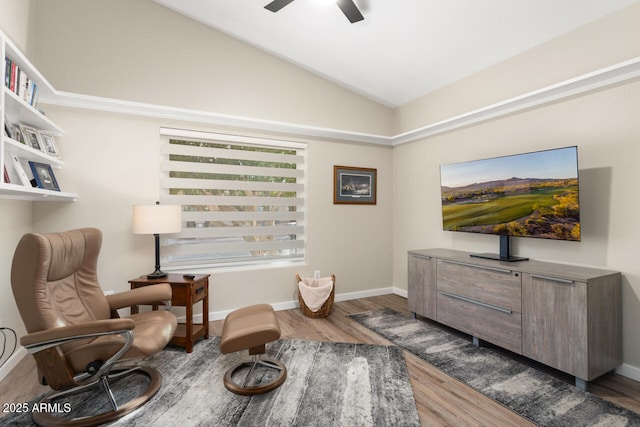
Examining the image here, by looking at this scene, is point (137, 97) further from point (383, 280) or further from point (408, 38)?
point (383, 280)

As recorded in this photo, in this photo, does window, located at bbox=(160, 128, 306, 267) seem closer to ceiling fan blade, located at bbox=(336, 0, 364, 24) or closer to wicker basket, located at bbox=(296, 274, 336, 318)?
wicker basket, located at bbox=(296, 274, 336, 318)

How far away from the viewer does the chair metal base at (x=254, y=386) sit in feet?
6.94

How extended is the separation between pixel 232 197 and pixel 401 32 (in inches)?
94.4

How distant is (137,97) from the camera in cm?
314

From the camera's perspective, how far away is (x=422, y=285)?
340 cm

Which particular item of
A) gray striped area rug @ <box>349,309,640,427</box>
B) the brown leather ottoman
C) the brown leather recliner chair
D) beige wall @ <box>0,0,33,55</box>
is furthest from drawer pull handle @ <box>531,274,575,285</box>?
beige wall @ <box>0,0,33,55</box>

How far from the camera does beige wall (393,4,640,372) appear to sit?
2.33 metres

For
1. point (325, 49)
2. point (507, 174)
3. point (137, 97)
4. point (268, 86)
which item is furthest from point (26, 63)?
point (507, 174)

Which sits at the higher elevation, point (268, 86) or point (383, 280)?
point (268, 86)

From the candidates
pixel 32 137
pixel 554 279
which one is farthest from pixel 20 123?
pixel 554 279

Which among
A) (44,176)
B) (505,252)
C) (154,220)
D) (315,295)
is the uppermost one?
(44,176)

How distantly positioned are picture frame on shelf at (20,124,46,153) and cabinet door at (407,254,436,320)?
3.48 m

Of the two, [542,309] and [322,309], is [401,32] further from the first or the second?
[322,309]

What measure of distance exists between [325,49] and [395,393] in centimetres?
328
